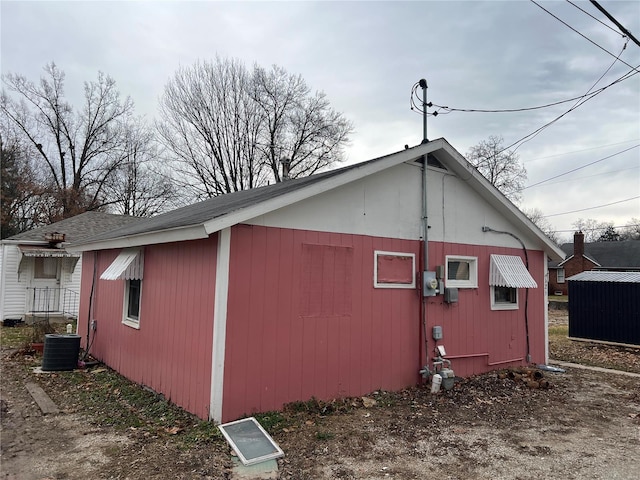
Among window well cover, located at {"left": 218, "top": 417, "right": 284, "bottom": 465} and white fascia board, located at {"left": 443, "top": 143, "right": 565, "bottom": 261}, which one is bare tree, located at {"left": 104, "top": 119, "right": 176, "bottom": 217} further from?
window well cover, located at {"left": 218, "top": 417, "right": 284, "bottom": 465}

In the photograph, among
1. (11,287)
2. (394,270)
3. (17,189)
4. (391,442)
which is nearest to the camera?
(391,442)

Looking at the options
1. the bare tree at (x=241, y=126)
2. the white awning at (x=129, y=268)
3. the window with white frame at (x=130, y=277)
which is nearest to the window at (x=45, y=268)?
the window with white frame at (x=130, y=277)

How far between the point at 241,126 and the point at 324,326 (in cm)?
2332

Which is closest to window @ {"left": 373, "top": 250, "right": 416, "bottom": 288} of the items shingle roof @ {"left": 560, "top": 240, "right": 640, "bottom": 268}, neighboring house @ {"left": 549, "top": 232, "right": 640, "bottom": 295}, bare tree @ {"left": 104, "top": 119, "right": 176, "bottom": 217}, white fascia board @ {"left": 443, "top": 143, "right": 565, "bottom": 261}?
white fascia board @ {"left": 443, "top": 143, "right": 565, "bottom": 261}

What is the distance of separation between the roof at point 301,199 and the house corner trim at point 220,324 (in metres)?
0.33

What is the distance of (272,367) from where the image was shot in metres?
5.24

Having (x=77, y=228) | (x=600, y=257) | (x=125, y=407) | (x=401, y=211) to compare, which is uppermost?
(x=600, y=257)

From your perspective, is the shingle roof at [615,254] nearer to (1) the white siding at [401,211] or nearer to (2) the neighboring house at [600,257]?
(2) the neighboring house at [600,257]

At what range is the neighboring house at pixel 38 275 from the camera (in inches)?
570

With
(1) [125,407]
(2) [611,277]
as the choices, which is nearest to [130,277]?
(1) [125,407]

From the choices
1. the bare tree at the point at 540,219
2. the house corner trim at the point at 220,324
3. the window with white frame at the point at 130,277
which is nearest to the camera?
the house corner trim at the point at 220,324

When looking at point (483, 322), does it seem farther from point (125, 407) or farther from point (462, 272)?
point (125, 407)

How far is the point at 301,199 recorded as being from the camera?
536cm

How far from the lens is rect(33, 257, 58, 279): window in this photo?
15.1m
